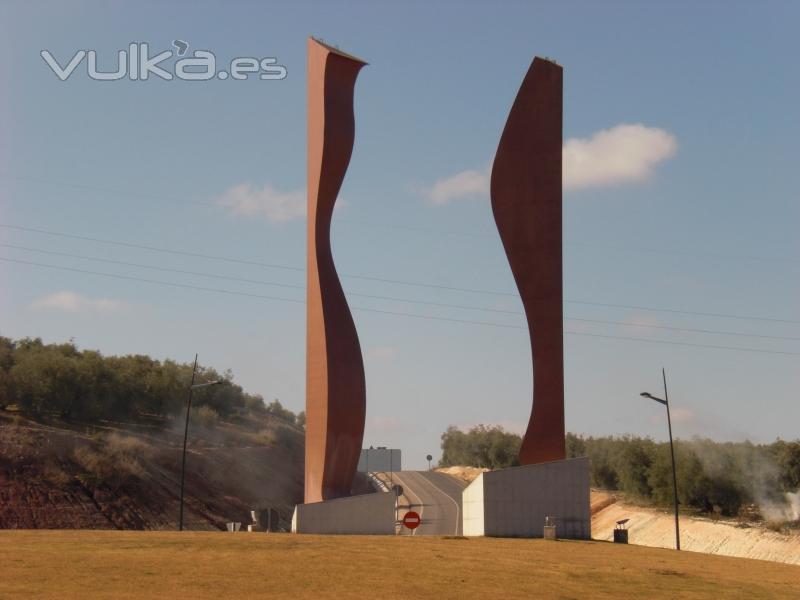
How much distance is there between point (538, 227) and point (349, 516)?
34.9ft

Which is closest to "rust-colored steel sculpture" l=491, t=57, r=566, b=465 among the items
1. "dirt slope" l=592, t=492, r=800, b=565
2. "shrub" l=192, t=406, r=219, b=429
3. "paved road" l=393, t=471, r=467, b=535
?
"paved road" l=393, t=471, r=467, b=535

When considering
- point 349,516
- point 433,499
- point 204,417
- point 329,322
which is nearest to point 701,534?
point 433,499

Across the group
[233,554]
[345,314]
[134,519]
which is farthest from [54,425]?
[233,554]

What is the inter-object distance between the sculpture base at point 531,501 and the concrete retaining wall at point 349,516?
8.56 ft

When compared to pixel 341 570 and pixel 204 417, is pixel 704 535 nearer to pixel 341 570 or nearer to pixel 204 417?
pixel 341 570

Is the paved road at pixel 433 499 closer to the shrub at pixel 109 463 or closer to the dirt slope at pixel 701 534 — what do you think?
the dirt slope at pixel 701 534

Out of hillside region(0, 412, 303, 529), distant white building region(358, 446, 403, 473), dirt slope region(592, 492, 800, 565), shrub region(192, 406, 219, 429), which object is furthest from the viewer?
distant white building region(358, 446, 403, 473)

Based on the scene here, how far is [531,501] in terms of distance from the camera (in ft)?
94.7

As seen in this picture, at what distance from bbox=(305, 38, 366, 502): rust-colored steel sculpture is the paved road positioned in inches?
276

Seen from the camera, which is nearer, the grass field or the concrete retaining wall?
the grass field

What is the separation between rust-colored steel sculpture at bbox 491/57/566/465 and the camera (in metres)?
30.0

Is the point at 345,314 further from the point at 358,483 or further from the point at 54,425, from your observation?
the point at 358,483

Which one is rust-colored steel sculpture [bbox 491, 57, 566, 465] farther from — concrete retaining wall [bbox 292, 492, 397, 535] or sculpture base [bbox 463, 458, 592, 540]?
concrete retaining wall [bbox 292, 492, 397, 535]

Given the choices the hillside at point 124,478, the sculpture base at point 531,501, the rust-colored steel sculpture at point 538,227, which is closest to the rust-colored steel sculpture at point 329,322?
the sculpture base at point 531,501
